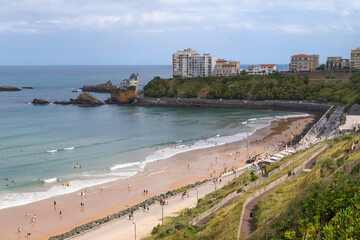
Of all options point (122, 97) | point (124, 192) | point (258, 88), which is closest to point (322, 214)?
point (124, 192)

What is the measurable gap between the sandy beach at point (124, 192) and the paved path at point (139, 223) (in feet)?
8.56

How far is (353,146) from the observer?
20797 mm

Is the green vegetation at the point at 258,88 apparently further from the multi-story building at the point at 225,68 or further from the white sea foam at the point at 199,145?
the white sea foam at the point at 199,145

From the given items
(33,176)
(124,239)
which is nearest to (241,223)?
(124,239)

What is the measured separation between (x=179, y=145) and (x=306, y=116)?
100ft

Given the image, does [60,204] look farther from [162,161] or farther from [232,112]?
[232,112]

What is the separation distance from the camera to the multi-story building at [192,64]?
12169 centimetres

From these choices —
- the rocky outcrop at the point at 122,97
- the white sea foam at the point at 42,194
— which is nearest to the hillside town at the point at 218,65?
the rocky outcrop at the point at 122,97

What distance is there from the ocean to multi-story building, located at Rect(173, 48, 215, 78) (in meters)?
42.2

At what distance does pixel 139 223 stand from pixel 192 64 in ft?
337

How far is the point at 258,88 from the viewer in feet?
282

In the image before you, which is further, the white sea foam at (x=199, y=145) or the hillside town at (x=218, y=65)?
the hillside town at (x=218, y=65)

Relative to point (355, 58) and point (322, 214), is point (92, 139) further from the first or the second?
point (355, 58)

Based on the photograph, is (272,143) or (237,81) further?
(237,81)
